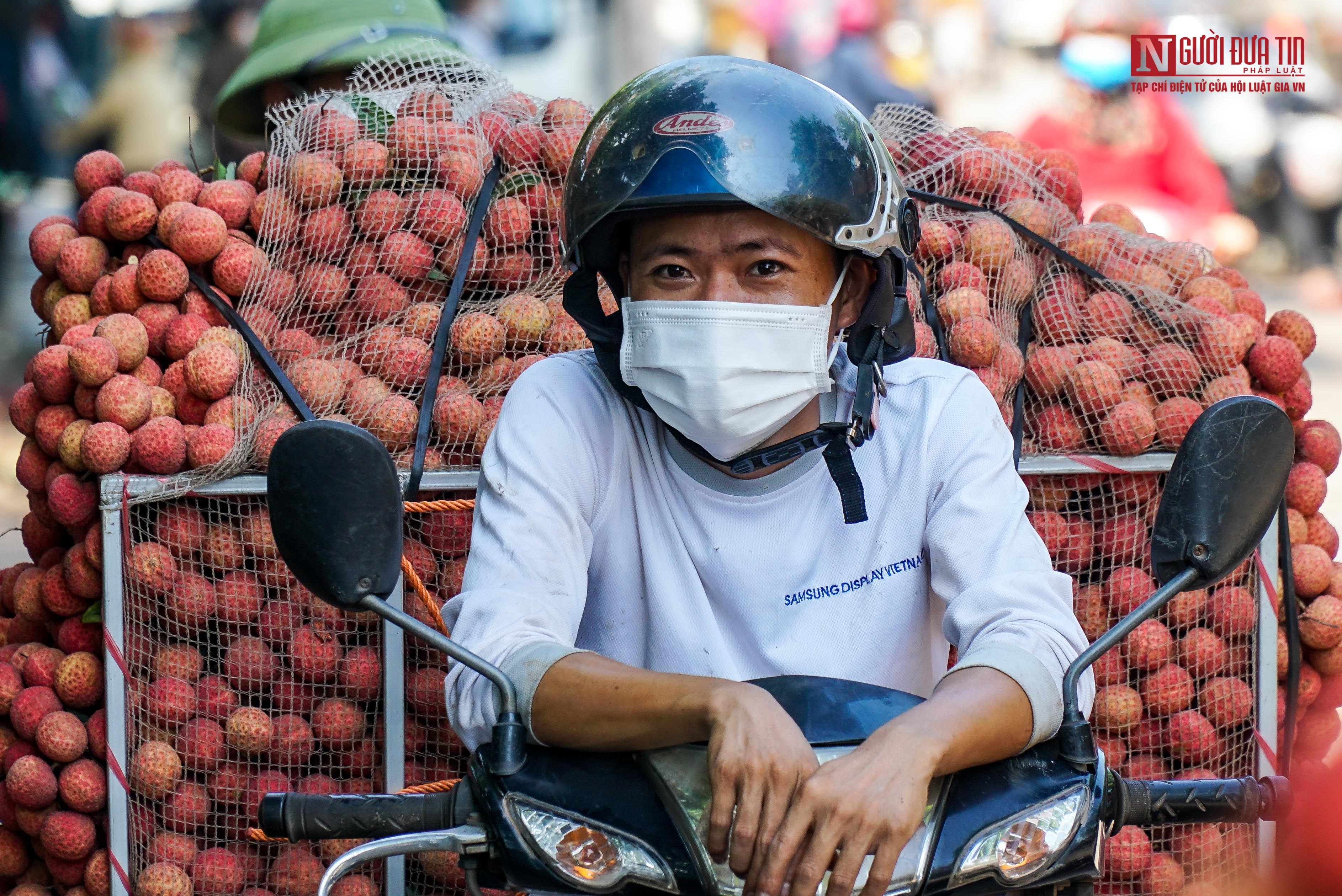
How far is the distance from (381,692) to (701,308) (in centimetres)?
127

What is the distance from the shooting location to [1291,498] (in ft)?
10.7

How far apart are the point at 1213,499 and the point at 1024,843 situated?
492 millimetres

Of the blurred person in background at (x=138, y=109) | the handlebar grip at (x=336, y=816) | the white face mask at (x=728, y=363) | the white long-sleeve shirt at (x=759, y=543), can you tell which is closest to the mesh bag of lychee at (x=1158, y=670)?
the white long-sleeve shirt at (x=759, y=543)

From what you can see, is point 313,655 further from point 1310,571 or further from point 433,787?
point 1310,571

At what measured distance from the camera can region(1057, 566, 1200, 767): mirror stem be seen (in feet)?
5.42

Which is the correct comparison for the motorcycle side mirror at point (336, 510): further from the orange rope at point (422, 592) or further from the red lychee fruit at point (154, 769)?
the red lychee fruit at point (154, 769)

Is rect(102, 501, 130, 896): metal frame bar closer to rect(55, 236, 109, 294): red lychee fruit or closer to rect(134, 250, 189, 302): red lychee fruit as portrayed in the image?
rect(134, 250, 189, 302): red lychee fruit

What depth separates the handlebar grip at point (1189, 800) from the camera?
68.8 inches

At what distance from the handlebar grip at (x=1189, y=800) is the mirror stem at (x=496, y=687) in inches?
30.1

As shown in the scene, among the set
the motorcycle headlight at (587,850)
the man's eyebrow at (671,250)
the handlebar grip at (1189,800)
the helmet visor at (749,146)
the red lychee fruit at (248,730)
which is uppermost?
the helmet visor at (749,146)

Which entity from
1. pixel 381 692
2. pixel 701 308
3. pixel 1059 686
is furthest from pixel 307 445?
pixel 381 692

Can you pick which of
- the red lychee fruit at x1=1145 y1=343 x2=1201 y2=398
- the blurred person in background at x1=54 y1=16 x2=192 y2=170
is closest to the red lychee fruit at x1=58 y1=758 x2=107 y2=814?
the red lychee fruit at x1=1145 y1=343 x2=1201 y2=398

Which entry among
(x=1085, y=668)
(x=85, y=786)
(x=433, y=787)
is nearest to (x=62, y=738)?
(x=85, y=786)

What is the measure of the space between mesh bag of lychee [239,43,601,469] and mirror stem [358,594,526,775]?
1.42 meters
